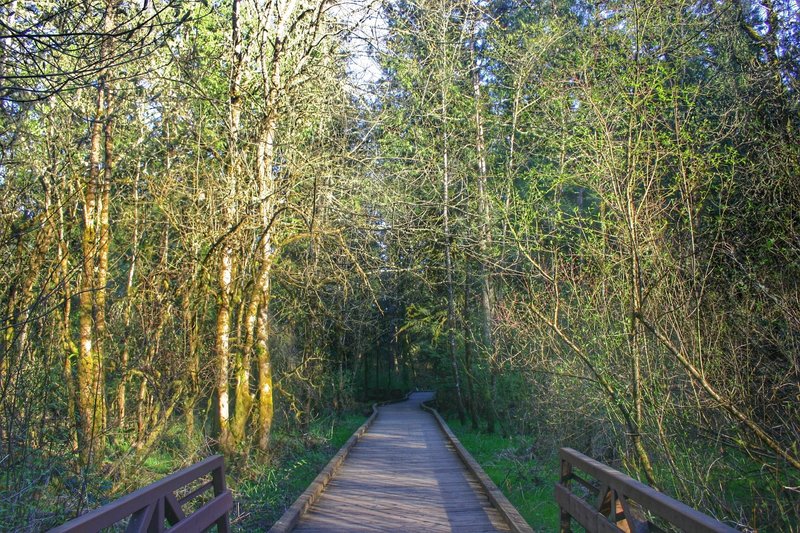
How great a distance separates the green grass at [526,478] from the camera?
34.5ft

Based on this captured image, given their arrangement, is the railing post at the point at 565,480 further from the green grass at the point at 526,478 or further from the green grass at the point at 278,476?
the green grass at the point at 278,476

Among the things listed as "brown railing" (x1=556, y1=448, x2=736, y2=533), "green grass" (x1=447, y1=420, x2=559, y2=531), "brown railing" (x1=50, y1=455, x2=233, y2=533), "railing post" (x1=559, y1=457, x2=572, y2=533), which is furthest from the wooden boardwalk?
"brown railing" (x1=50, y1=455, x2=233, y2=533)

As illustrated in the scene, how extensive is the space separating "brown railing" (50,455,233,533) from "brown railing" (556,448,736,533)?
2.88 m

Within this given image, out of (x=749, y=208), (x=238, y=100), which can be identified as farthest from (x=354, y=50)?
(x=749, y=208)

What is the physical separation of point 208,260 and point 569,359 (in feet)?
18.9

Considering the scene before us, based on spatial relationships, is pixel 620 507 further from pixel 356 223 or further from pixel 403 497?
pixel 356 223

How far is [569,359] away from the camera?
11.7m

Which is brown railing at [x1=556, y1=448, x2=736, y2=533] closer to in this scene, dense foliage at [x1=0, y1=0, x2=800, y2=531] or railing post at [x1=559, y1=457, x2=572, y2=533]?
railing post at [x1=559, y1=457, x2=572, y2=533]

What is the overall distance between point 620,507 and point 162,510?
3087mm

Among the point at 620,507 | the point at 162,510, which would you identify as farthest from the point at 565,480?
the point at 162,510

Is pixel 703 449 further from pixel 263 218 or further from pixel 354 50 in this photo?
pixel 354 50

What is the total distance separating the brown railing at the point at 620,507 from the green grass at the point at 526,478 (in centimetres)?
305

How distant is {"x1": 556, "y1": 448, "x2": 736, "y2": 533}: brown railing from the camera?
385 centimetres

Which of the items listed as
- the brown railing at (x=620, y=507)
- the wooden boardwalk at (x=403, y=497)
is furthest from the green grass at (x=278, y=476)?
the brown railing at (x=620, y=507)
